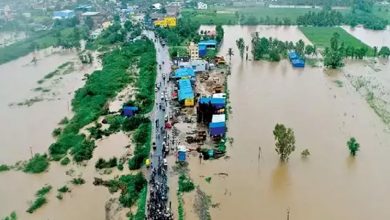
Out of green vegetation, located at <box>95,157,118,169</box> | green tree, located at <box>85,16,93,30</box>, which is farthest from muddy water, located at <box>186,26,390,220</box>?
green tree, located at <box>85,16,93,30</box>

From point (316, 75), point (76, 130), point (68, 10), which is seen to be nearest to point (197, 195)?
point (76, 130)

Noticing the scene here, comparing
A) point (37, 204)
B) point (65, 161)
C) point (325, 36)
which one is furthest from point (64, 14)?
point (37, 204)

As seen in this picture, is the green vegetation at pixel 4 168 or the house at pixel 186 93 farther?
the house at pixel 186 93

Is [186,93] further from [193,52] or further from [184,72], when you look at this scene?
[193,52]

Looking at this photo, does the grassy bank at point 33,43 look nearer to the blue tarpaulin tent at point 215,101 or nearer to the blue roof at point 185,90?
the blue roof at point 185,90

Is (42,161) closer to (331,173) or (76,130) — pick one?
(76,130)

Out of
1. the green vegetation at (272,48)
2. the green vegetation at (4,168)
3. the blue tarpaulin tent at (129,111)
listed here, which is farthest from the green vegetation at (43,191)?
the green vegetation at (272,48)

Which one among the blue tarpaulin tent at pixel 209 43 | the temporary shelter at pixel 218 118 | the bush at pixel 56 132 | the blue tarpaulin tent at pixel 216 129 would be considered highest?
the blue tarpaulin tent at pixel 209 43

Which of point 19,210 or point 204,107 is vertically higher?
point 204,107
